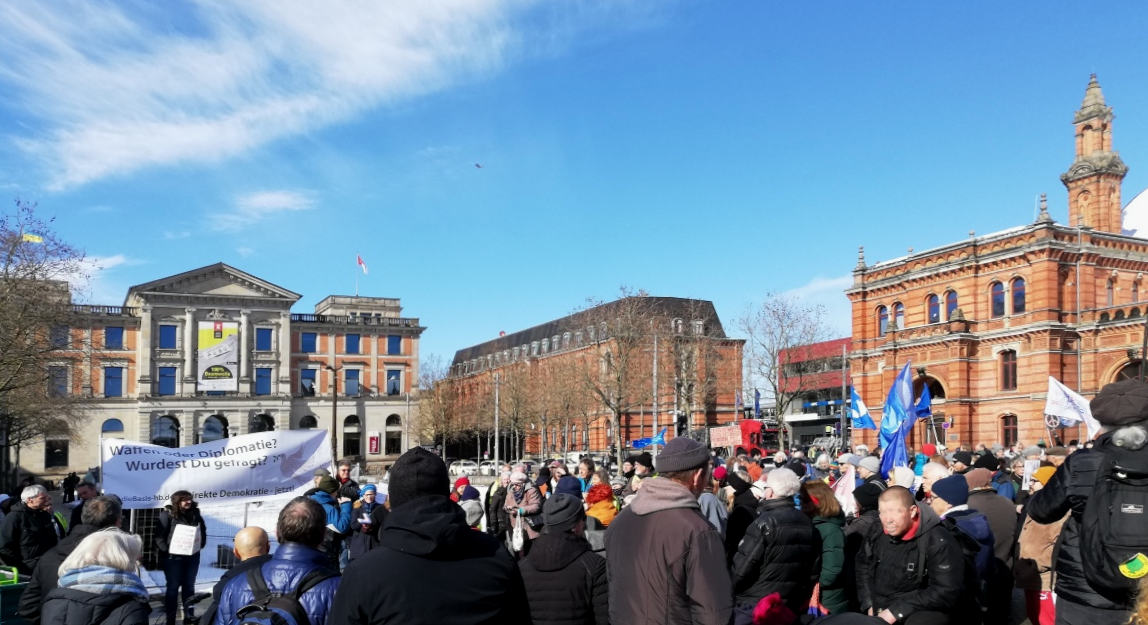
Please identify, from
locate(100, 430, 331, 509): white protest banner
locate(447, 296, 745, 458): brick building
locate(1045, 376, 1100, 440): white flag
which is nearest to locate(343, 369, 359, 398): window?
locate(447, 296, 745, 458): brick building

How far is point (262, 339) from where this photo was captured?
79188mm

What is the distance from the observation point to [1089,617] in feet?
16.6

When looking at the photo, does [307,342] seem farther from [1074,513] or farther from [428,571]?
[428,571]

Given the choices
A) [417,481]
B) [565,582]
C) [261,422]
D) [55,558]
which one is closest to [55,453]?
[261,422]

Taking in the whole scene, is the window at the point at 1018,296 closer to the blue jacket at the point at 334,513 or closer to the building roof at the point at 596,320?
the building roof at the point at 596,320

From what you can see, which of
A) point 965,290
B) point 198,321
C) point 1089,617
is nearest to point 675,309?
point 965,290

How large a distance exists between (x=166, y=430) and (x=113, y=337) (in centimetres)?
887

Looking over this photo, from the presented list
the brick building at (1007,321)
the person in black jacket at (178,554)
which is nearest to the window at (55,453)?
the brick building at (1007,321)

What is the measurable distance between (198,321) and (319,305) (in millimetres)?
21032

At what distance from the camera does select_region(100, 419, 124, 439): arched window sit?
73.7 meters

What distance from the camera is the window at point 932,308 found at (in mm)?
48125

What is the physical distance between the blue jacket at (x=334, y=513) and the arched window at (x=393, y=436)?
73.9 m

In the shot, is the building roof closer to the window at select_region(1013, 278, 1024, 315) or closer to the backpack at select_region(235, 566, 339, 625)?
the window at select_region(1013, 278, 1024, 315)

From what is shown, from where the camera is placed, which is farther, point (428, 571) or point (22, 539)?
point (22, 539)
